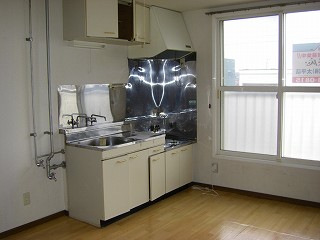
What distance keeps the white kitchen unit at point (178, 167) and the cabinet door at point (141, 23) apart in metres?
1.47

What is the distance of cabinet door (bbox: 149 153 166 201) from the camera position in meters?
4.23

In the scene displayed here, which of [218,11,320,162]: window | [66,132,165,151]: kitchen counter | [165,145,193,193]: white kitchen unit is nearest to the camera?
[66,132,165,151]: kitchen counter

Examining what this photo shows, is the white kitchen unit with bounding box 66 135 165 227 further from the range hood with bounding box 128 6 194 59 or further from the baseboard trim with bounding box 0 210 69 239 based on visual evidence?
the range hood with bounding box 128 6 194 59

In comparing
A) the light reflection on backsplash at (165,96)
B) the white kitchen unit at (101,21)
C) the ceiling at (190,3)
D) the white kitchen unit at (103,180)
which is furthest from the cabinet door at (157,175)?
the ceiling at (190,3)

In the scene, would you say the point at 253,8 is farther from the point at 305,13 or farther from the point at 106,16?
the point at 106,16

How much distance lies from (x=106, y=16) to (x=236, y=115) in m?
2.17

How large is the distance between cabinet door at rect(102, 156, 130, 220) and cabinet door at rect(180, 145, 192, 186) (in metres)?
1.15

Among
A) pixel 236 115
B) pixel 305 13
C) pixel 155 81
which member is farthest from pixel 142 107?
pixel 305 13

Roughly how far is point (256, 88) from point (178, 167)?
4.77 ft

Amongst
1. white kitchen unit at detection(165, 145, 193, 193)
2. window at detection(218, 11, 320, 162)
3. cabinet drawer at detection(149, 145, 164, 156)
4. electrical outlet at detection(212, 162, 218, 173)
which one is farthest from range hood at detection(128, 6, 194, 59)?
electrical outlet at detection(212, 162, 218, 173)

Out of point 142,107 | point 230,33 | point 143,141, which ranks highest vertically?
point 230,33

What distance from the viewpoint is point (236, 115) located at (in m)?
4.80

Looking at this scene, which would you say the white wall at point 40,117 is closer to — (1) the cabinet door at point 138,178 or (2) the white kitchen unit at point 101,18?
(2) the white kitchen unit at point 101,18

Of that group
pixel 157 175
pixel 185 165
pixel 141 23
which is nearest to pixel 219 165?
pixel 185 165
